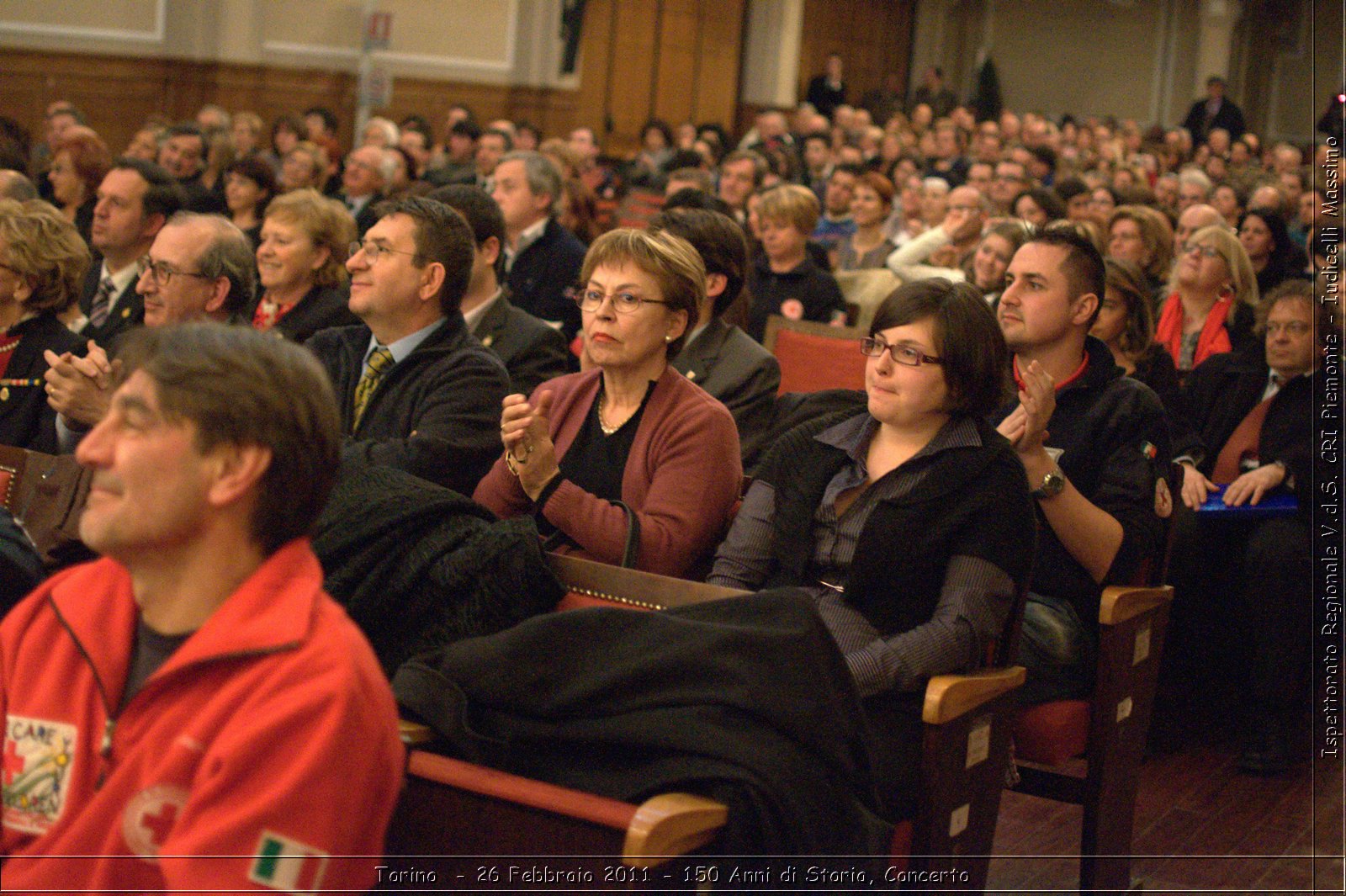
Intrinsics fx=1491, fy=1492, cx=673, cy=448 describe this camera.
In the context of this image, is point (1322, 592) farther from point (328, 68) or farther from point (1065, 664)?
point (328, 68)

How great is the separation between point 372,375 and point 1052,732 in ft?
5.28

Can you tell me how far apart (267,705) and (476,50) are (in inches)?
508

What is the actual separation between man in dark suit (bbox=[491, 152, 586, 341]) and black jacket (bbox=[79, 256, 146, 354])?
4.65ft

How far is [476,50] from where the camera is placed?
13.6m

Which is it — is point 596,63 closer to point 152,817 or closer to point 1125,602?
point 1125,602

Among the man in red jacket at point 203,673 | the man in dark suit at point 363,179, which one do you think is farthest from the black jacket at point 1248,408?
the man in dark suit at point 363,179

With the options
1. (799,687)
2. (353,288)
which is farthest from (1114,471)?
(353,288)

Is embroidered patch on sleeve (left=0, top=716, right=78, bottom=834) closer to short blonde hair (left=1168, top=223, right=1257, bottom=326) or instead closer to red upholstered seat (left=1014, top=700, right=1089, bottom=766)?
red upholstered seat (left=1014, top=700, right=1089, bottom=766)

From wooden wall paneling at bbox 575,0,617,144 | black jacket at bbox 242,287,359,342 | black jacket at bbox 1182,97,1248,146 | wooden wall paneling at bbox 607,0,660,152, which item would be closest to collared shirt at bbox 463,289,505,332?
black jacket at bbox 242,287,359,342

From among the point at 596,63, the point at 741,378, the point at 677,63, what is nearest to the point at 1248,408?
the point at 741,378

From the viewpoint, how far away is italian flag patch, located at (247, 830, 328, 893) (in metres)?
1.38

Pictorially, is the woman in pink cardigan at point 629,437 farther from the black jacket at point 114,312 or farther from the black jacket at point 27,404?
the black jacket at point 114,312

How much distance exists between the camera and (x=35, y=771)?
5.15 ft

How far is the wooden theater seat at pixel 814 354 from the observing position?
14.7ft
